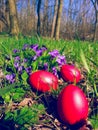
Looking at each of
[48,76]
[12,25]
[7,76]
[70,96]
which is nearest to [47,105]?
[48,76]

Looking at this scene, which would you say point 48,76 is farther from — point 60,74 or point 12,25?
point 12,25

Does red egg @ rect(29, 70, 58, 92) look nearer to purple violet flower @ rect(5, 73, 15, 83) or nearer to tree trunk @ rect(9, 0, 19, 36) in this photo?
purple violet flower @ rect(5, 73, 15, 83)

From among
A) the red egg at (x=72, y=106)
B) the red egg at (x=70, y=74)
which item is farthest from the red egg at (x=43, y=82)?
the red egg at (x=72, y=106)

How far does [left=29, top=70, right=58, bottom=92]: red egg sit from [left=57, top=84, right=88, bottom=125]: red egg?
34cm

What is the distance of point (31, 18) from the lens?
109ft

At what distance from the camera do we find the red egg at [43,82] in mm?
1896

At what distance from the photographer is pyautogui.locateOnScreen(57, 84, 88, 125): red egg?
149 cm

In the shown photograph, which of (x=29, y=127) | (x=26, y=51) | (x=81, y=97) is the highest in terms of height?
(x=26, y=51)

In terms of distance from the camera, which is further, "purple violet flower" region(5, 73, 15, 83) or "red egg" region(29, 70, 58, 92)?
"purple violet flower" region(5, 73, 15, 83)

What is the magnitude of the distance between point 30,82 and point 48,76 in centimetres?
15

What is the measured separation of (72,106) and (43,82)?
45cm

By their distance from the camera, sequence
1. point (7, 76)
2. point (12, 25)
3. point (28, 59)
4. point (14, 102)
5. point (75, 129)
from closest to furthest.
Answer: point (75, 129) < point (14, 102) < point (7, 76) < point (28, 59) < point (12, 25)

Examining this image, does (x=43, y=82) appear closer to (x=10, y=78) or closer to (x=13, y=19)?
(x=10, y=78)

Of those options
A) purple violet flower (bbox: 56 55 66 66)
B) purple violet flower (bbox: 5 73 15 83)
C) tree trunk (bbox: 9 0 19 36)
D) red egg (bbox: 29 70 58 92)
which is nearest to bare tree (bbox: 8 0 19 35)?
tree trunk (bbox: 9 0 19 36)
